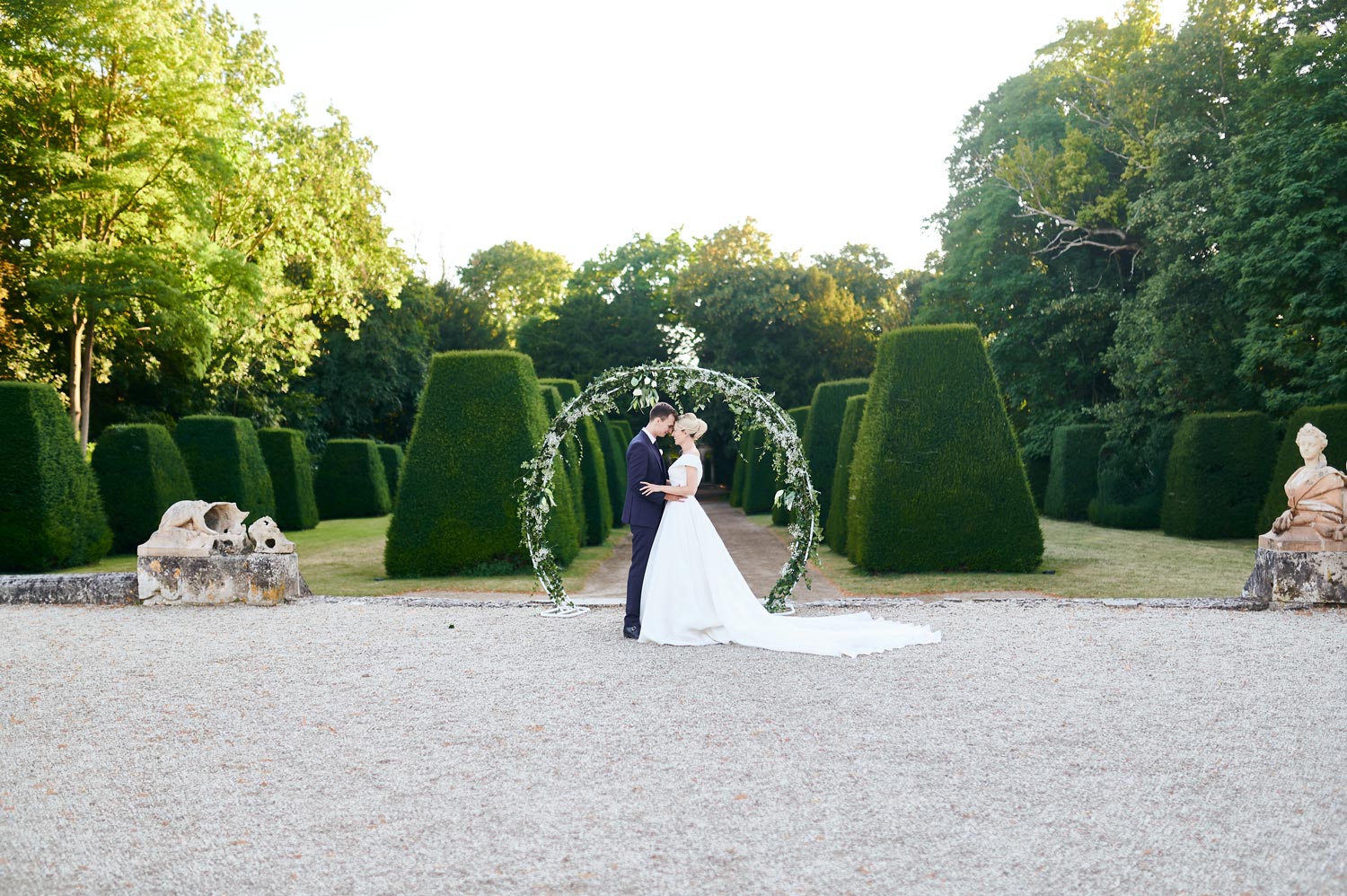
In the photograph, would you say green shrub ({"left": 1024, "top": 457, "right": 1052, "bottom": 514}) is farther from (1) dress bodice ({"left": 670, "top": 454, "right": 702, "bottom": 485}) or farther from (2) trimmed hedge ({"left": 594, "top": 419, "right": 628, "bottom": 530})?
(1) dress bodice ({"left": 670, "top": 454, "right": 702, "bottom": 485})

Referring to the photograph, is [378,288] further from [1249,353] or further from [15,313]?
[1249,353]

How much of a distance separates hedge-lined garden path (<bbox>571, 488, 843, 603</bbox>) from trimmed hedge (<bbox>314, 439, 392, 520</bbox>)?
866 centimetres

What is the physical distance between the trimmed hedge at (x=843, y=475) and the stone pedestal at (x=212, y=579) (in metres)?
8.88

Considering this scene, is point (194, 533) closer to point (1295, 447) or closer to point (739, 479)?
point (1295, 447)

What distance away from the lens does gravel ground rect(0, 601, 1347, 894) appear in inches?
143

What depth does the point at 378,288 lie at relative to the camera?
36000 millimetres

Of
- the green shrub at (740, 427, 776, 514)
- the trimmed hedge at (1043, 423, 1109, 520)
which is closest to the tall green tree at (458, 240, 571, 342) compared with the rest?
the green shrub at (740, 427, 776, 514)

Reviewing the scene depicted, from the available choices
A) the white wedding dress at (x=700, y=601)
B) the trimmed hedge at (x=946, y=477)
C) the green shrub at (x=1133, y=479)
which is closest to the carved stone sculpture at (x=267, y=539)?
the white wedding dress at (x=700, y=601)

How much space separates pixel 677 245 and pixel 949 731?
48.4 meters

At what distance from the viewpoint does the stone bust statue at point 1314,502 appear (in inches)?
370

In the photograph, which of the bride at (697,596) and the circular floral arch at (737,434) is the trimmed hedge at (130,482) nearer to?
the circular floral arch at (737,434)

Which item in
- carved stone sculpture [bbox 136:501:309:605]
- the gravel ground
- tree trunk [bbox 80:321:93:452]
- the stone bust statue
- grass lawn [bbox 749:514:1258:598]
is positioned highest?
tree trunk [bbox 80:321:93:452]

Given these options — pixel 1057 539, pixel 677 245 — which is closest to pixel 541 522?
pixel 1057 539

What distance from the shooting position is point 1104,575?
12.6 metres
